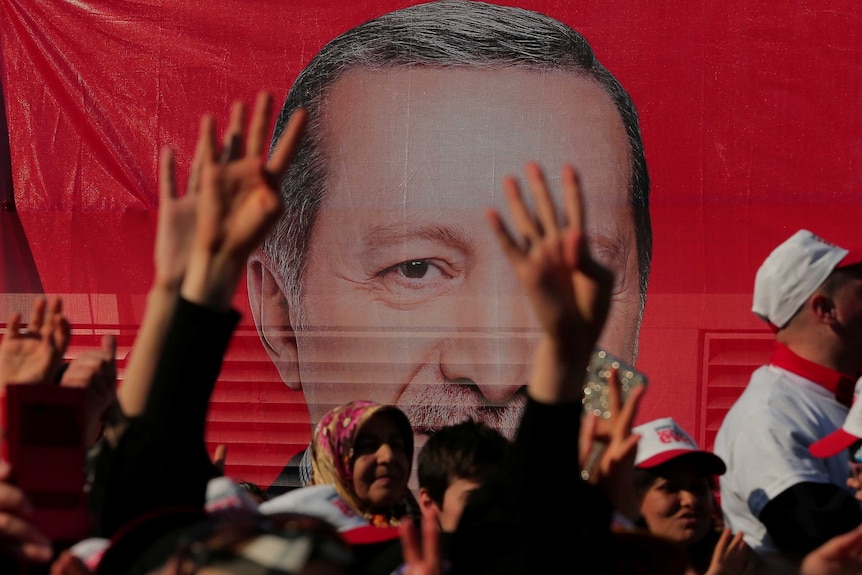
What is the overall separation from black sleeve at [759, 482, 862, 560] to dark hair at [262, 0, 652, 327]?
2199 mm

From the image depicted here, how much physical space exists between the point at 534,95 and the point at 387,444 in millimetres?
1751

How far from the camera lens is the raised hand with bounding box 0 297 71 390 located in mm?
1957

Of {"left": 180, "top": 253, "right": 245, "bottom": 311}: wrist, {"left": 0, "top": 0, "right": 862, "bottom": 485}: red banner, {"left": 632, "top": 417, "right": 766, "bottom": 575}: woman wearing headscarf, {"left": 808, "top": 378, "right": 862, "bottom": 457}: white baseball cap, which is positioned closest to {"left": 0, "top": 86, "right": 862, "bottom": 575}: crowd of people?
{"left": 180, "top": 253, "right": 245, "bottom": 311}: wrist

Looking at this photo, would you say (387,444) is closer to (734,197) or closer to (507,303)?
(507,303)

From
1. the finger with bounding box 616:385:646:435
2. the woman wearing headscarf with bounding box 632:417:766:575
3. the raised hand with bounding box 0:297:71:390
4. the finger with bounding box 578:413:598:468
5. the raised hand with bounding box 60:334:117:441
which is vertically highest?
the raised hand with bounding box 0:297:71:390

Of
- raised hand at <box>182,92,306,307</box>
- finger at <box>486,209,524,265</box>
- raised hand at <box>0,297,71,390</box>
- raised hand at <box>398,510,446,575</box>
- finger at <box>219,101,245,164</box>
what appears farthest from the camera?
raised hand at <box>0,297,71,390</box>

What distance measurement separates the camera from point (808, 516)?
230 centimetres

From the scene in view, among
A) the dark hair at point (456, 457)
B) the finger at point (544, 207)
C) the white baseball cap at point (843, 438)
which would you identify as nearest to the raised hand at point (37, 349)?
the dark hair at point (456, 457)

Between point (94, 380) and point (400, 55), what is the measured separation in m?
2.48

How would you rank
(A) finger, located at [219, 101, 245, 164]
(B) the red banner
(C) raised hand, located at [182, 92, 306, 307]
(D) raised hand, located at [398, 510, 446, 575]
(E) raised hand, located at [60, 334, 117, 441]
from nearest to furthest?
(D) raised hand, located at [398, 510, 446, 575] < (C) raised hand, located at [182, 92, 306, 307] < (A) finger, located at [219, 101, 245, 164] < (E) raised hand, located at [60, 334, 117, 441] < (B) the red banner

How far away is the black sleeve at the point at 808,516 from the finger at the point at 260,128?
120 cm

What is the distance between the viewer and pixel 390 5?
437 cm

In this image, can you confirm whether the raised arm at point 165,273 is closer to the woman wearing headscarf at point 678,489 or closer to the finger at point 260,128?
the finger at point 260,128

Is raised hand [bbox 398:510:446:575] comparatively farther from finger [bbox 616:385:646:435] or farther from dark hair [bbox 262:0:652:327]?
dark hair [bbox 262:0:652:327]
